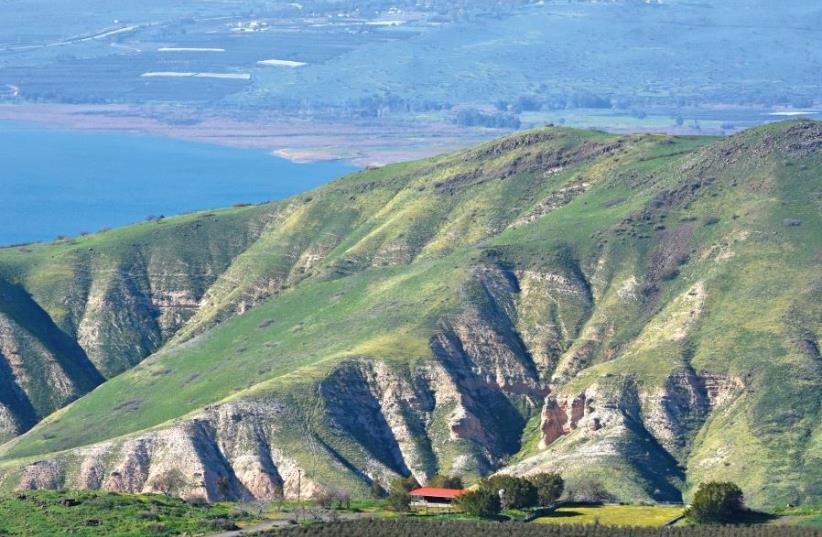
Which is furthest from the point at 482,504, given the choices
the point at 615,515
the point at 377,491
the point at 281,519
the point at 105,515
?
the point at 377,491

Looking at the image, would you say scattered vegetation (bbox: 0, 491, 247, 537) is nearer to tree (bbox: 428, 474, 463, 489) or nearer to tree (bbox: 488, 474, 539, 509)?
tree (bbox: 488, 474, 539, 509)

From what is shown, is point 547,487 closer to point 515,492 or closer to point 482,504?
point 515,492

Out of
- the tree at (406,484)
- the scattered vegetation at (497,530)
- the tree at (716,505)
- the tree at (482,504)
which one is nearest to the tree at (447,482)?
the tree at (406,484)

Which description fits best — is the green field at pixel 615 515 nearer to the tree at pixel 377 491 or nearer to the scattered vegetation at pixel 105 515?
the scattered vegetation at pixel 105 515

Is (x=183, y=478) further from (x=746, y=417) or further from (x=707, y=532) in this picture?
(x=707, y=532)

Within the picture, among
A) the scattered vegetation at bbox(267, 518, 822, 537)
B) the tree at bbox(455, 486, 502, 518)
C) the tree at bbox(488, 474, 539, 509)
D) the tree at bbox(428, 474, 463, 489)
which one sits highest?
the scattered vegetation at bbox(267, 518, 822, 537)

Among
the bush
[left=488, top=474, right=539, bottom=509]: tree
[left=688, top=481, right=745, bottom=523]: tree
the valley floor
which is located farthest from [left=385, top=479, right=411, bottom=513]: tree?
[left=688, top=481, right=745, bottom=523]: tree
